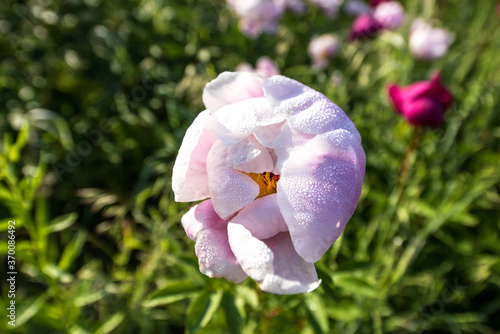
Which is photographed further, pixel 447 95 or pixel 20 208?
pixel 447 95

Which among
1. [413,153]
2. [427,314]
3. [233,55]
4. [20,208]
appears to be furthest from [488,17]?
[20,208]

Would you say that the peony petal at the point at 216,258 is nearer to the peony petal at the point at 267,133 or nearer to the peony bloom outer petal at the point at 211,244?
the peony bloom outer petal at the point at 211,244

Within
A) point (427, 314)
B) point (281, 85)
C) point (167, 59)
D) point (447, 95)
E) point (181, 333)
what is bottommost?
point (181, 333)

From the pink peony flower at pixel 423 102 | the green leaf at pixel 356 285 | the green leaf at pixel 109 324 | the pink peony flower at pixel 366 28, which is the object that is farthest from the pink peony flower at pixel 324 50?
the green leaf at pixel 109 324

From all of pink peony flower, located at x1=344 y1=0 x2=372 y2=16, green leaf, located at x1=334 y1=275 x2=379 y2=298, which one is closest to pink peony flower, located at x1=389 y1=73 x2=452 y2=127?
green leaf, located at x1=334 y1=275 x2=379 y2=298

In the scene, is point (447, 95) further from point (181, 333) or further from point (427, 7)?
point (181, 333)

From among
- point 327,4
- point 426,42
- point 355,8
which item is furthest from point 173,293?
point 355,8
